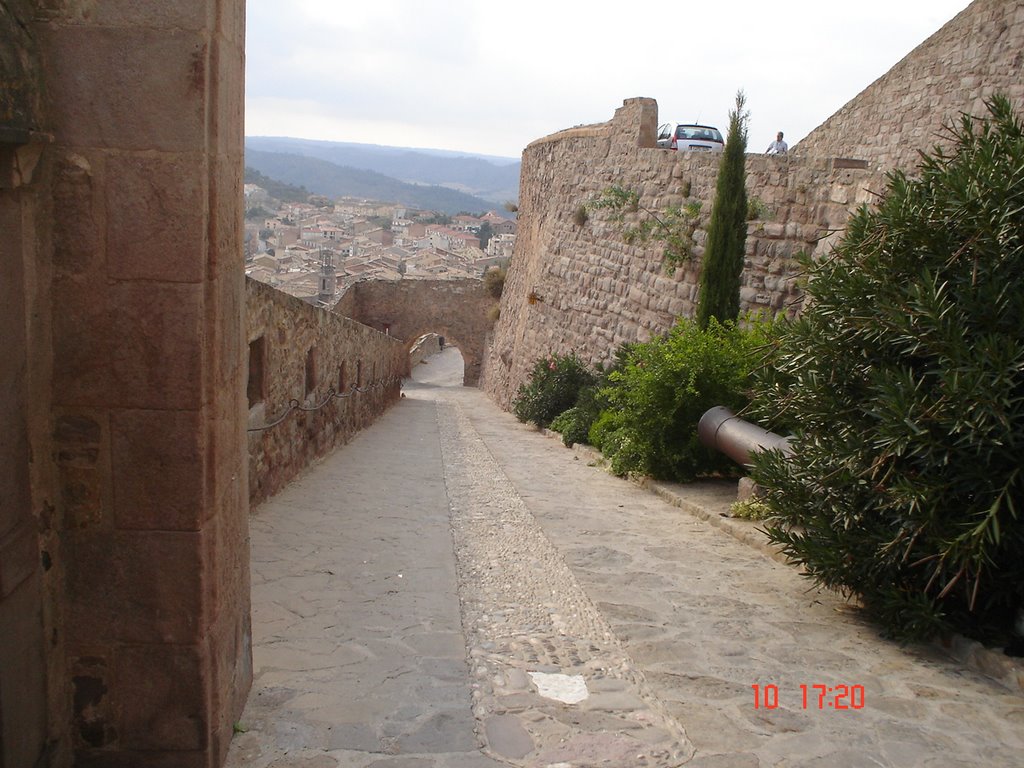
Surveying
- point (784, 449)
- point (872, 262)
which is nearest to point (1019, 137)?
point (872, 262)

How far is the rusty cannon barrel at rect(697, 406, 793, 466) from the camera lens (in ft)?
21.1

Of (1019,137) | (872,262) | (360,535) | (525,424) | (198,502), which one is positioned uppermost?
(1019,137)

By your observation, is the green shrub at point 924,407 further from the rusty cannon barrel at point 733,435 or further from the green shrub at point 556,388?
the green shrub at point 556,388

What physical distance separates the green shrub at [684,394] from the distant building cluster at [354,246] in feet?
40.5

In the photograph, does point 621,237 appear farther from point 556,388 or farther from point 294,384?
point 294,384

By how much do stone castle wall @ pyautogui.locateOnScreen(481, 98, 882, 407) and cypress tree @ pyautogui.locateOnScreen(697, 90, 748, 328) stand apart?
1.12 feet

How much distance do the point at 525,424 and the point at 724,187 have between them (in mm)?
6814

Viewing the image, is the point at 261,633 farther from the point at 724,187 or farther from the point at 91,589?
Answer: the point at 724,187

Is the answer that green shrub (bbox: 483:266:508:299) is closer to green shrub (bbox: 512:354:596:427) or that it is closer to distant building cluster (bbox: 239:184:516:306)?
distant building cluster (bbox: 239:184:516:306)

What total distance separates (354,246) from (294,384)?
79.6 m

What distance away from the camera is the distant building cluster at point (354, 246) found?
40562mm

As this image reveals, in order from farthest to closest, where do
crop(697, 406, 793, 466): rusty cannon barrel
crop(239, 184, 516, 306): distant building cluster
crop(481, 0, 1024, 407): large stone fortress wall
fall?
crop(239, 184, 516, 306): distant building cluster < crop(481, 0, 1024, 407): large stone fortress wall < crop(697, 406, 793, 466): rusty cannon barrel

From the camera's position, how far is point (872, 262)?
4.54 m

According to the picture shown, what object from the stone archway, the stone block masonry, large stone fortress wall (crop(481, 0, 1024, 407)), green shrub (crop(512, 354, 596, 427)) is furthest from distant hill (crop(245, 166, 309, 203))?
the stone block masonry
